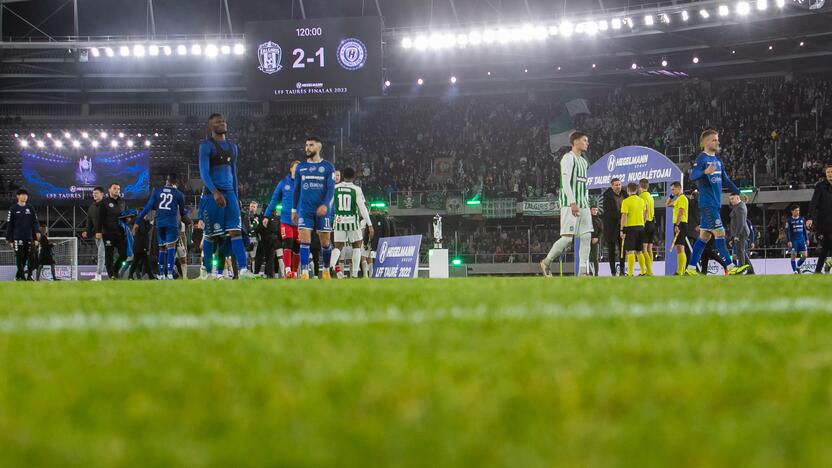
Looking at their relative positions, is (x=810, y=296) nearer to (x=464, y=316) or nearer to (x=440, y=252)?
(x=464, y=316)

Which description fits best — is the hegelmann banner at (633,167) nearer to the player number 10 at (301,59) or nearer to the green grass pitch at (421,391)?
the player number 10 at (301,59)

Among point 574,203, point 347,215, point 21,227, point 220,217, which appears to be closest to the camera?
point 220,217

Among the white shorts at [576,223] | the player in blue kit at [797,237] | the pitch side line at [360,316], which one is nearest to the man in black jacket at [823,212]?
the white shorts at [576,223]

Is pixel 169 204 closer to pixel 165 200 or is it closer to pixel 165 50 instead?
pixel 165 200

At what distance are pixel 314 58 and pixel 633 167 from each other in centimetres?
1330

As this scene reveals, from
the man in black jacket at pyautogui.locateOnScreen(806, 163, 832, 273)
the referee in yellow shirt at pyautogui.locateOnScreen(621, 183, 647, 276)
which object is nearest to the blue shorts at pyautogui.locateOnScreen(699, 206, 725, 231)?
the man in black jacket at pyautogui.locateOnScreen(806, 163, 832, 273)

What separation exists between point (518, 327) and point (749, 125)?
36052 mm

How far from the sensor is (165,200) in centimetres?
1502

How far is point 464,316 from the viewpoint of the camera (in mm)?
3635

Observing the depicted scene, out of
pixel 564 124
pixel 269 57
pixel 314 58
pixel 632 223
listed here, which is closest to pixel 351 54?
pixel 314 58

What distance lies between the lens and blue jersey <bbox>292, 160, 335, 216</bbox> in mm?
12234

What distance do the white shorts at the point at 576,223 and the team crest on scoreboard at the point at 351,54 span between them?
17066 mm

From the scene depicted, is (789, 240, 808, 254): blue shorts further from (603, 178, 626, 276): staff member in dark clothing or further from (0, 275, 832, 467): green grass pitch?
Answer: (0, 275, 832, 467): green grass pitch

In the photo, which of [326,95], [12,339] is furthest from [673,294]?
[326,95]
